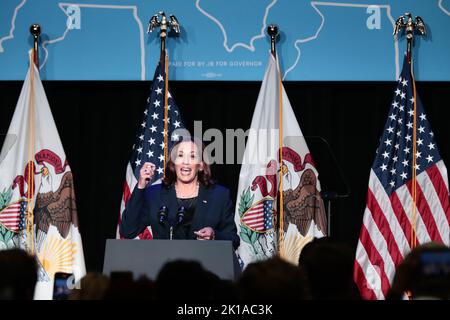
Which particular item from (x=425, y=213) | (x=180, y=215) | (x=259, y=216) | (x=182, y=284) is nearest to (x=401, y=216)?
(x=425, y=213)

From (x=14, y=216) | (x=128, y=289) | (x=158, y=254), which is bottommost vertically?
(x=128, y=289)

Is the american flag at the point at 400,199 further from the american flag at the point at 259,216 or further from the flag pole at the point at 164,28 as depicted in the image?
the flag pole at the point at 164,28

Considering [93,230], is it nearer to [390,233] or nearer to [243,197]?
[243,197]

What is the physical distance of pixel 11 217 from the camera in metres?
6.15

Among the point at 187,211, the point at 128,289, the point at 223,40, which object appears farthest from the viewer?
the point at 223,40

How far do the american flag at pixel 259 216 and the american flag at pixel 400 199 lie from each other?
2.59 feet

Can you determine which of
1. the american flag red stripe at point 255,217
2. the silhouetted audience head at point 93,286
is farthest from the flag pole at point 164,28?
the silhouetted audience head at point 93,286

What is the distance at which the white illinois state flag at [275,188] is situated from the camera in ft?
20.3

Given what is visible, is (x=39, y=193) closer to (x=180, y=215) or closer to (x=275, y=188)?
(x=180, y=215)

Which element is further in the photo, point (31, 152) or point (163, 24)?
point (163, 24)

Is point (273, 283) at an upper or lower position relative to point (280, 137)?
lower

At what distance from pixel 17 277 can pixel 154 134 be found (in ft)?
13.4

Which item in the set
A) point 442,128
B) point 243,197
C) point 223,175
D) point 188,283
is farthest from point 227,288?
point 442,128

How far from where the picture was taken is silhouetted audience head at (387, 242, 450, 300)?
92.4 inches
